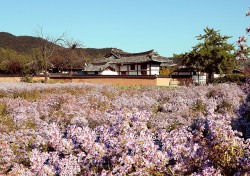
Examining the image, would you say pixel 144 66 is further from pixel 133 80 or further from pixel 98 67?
pixel 133 80

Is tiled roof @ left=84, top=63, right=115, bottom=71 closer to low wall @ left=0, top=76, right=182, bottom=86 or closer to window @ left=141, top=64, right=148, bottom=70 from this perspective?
window @ left=141, top=64, right=148, bottom=70

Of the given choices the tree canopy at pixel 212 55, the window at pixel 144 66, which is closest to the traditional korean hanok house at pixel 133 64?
the window at pixel 144 66

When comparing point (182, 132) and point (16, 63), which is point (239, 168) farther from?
point (16, 63)

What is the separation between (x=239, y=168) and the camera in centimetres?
247

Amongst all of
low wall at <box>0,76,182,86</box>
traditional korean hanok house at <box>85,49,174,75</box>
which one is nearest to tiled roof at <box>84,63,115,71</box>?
traditional korean hanok house at <box>85,49,174,75</box>

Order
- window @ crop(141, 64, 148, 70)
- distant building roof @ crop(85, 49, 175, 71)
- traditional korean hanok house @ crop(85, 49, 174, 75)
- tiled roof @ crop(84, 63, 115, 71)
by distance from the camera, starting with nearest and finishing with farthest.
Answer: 1. traditional korean hanok house @ crop(85, 49, 174, 75)
2. window @ crop(141, 64, 148, 70)
3. distant building roof @ crop(85, 49, 175, 71)
4. tiled roof @ crop(84, 63, 115, 71)

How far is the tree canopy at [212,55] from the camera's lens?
37125 mm

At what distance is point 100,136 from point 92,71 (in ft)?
185

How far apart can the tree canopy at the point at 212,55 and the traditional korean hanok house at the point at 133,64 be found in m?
7.81

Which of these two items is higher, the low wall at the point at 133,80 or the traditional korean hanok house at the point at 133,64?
the traditional korean hanok house at the point at 133,64

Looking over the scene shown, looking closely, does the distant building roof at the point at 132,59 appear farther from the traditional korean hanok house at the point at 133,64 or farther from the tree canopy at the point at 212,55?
the tree canopy at the point at 212,55

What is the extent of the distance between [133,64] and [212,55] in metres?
16.4

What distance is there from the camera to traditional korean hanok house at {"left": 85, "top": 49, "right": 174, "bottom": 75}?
47.2 meters

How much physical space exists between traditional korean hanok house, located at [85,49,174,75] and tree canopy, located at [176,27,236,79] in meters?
7.81
